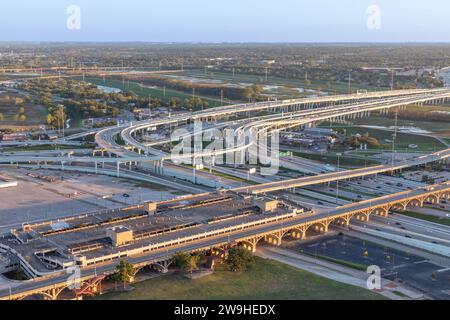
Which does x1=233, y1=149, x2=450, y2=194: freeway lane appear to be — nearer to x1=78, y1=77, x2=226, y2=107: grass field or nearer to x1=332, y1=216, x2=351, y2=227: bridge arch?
x1=332, y1=216, x2=351, y2=227: bridge arch

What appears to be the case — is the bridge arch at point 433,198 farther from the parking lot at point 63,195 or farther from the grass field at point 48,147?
the grass field at point 48,147

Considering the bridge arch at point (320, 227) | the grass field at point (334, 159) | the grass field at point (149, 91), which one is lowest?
the bridge arch at point (320, 227)

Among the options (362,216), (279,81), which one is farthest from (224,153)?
(279,81)

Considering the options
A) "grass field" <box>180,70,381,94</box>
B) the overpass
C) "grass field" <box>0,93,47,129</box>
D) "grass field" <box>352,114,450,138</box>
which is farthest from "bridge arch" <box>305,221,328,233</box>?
"grass field" <box>180,70,381,94</box>

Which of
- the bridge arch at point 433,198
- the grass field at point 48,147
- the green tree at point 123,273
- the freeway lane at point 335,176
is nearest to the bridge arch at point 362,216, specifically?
the freeway lane at point 335,176

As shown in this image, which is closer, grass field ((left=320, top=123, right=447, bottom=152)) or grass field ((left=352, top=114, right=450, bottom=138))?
grass field ((left=320, top=123, right=447, bottom=152))

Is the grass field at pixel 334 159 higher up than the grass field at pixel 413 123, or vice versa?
the grass field at pixel 413 123

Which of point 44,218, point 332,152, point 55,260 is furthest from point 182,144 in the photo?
point 55,260
